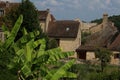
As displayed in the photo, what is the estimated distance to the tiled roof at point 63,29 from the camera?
211 ft

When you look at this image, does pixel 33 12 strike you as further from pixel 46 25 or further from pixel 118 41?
pixel 46 25

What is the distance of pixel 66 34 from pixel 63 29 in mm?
1520

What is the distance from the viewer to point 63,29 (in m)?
65.6

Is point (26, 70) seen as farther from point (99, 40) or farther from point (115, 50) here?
point (99, 40)

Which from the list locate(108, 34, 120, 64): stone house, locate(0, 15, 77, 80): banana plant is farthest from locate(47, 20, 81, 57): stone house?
locate(0, 15, 77, 80): banana plant

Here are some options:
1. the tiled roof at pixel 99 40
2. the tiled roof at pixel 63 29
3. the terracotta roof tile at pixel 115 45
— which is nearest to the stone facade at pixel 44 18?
the tiled roof at pixel 63 29

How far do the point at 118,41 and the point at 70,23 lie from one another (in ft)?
44.9

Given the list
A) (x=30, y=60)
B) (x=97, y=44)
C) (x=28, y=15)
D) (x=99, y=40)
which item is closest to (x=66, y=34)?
(x=99, y=40)

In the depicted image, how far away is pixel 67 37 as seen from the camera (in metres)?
64.0

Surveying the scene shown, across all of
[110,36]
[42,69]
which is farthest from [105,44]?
[42,69]

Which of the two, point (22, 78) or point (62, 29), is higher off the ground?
point (22, 78)

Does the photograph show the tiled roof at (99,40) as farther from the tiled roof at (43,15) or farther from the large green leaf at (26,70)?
the large green leaf at (26,70)

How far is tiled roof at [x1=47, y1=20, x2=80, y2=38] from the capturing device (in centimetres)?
6425

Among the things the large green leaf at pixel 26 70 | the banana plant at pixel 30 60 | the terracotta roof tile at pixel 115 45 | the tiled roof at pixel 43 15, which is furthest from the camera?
the tiled roof at pixel 43 15
